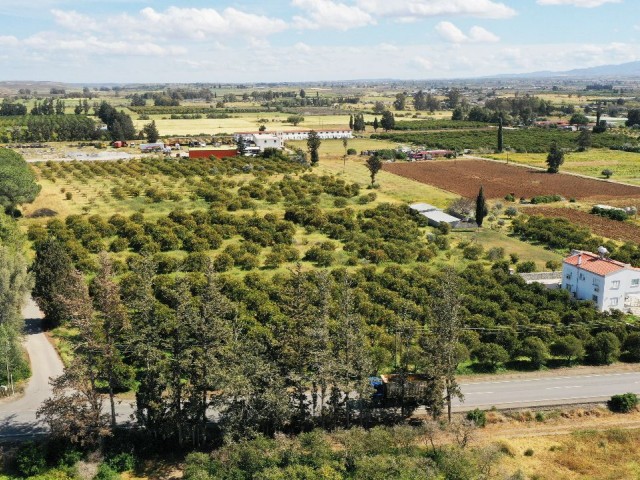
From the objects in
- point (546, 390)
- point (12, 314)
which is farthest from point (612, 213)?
point (12, 314)

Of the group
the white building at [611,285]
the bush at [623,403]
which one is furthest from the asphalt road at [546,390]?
the white building at [611,285]

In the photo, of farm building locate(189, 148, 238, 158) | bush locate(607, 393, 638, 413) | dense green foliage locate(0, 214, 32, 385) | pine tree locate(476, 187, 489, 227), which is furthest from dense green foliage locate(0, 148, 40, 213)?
bush locate(607, 393, 638, 413)

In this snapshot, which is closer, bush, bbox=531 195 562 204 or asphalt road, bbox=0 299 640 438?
asphalt road, bbox=0 299 640 438

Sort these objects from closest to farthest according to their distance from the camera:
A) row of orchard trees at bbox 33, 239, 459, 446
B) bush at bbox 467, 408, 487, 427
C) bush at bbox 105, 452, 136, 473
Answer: row of orchard trees at bbox 33, 239, 459, 446 → bush at bbox 105, 452, 136, 473 → bush at bbox 467, 408, 487, 427

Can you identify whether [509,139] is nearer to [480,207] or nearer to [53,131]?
[480,207]

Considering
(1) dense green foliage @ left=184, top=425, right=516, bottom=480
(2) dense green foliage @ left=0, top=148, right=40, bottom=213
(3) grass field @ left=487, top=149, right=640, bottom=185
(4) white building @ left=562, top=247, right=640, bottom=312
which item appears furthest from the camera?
(3) grass field @ left=487, top=149, right=640, bottom=185

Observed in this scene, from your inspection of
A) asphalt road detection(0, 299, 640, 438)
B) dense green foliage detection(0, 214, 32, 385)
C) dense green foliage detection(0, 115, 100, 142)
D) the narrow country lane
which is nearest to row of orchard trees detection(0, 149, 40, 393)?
dense green foliage detection(0, 214, 32, 385)

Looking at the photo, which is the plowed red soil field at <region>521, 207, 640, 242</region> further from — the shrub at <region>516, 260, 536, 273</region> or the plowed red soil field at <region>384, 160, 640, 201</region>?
the shrub at <region>516, 260, 536, 273</region>

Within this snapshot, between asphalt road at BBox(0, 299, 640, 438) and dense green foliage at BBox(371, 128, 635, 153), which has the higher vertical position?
dense green foliage at BBox(371, 128, 635, 153)

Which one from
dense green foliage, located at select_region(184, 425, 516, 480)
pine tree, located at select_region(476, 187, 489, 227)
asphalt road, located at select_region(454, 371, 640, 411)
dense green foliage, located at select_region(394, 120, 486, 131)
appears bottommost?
asphalt road, located at select_region(454, 371, 640, 411)
